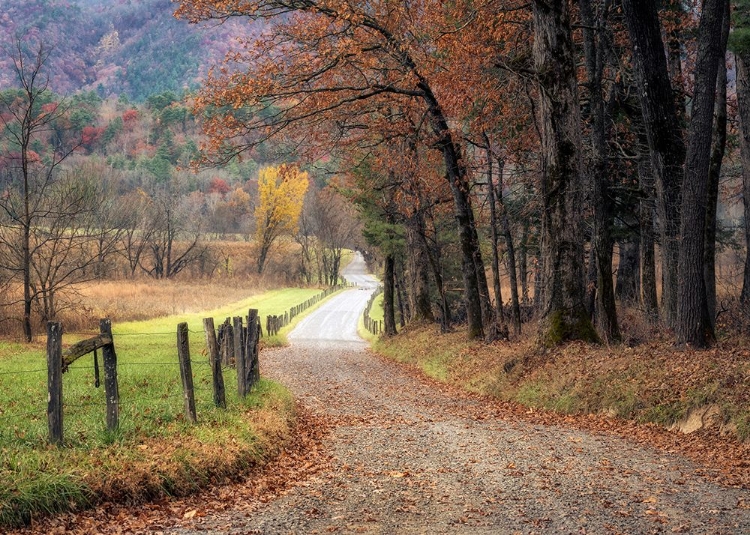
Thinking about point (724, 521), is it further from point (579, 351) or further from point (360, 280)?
point (360, 280)

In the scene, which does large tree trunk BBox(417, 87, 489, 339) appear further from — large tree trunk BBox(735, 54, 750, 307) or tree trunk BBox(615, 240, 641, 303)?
large tree trunk BBox(735, 54, 750, 307)

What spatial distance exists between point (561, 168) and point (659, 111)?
216 cm

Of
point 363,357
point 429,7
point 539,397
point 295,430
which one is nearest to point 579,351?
point 539,397

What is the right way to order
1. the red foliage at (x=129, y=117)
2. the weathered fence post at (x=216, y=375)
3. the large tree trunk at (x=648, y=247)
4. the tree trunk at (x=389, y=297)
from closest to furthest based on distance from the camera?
the weathered fence post at (x=216, y=375) → the large tree trunk at (x=648, y=247) → the tree trunk at (x=389, y=297) → the red foliage at (x=129, y=117)

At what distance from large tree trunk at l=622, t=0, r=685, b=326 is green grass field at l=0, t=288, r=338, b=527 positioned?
8283 mm

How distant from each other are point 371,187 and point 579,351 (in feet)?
59.7

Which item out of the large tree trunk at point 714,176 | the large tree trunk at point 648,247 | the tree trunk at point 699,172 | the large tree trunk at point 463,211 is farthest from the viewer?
the large tree trunk at point 463,211

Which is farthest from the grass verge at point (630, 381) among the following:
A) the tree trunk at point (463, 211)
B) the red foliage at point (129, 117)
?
the red foliage at point (129, 117)

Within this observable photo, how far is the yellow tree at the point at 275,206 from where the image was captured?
84.9 metres

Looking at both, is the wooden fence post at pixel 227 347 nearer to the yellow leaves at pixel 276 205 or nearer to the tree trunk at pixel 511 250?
the tree trunk at pixel 511 250

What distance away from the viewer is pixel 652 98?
14.5 meters

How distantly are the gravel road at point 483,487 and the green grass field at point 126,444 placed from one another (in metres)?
0.88

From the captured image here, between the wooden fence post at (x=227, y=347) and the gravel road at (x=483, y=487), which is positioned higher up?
the wooden fence post at (x=227, y=347)

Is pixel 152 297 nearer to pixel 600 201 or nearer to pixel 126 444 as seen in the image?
pixel 600 201
